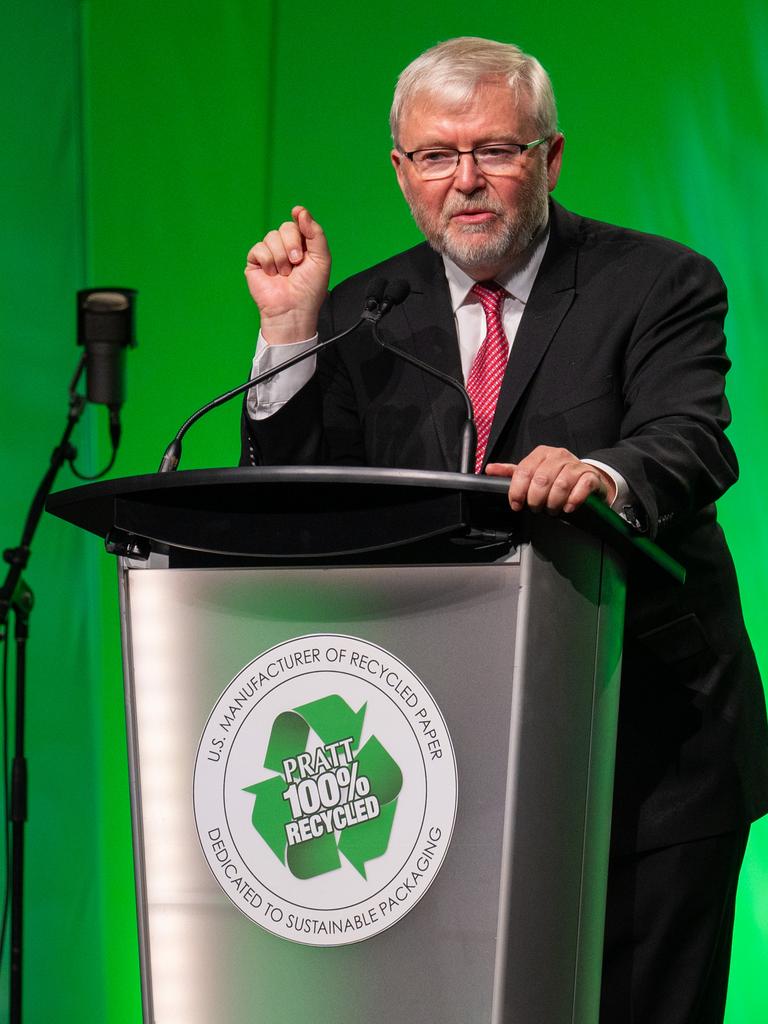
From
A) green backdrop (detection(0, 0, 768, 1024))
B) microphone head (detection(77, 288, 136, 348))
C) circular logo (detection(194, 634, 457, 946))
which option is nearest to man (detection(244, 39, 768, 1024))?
circular logo (detection(194, 634, 457, 946))

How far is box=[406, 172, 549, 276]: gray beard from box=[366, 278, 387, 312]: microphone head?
0.19 meters

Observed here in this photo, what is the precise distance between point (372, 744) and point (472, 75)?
0.83m

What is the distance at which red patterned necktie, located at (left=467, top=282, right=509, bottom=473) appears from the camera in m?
1.48

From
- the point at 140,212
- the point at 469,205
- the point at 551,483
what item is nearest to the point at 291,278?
the point at 469,205

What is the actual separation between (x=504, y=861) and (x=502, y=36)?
224 cm

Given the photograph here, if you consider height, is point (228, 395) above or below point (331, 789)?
above

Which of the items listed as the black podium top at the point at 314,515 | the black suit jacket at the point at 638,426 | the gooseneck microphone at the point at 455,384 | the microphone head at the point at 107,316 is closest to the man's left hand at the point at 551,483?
the black podium top at the point at 314,515

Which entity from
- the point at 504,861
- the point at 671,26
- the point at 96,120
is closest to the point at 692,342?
the point at 504,861

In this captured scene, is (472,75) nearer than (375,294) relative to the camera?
No

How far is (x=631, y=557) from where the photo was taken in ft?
3.81

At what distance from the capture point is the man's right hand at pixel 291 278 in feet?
4.83

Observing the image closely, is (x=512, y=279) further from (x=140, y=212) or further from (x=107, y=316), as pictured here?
(x=140, y=212)

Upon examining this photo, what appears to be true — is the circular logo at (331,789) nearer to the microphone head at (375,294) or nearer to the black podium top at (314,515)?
the black podium top at (314,515)

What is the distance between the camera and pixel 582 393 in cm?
145
